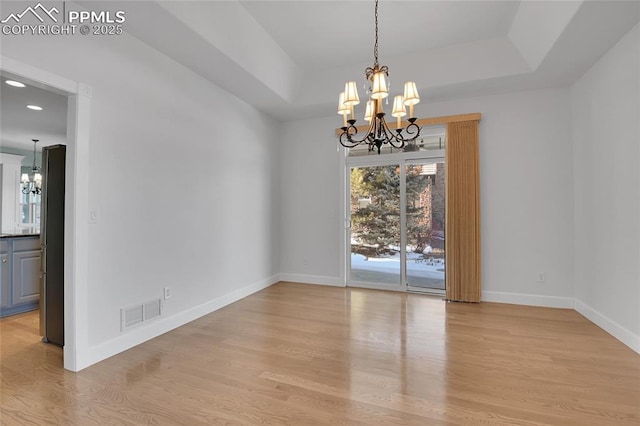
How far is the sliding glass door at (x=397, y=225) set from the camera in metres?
4.75

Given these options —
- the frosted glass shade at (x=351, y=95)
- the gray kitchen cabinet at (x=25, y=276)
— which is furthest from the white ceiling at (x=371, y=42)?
the gray kitchen cabinet at (x=25, y=276)

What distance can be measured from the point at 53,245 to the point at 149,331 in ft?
3.96

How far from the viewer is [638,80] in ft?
8.98

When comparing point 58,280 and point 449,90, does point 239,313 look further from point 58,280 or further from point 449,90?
point 449,90

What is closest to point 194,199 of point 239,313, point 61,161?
point 61,161

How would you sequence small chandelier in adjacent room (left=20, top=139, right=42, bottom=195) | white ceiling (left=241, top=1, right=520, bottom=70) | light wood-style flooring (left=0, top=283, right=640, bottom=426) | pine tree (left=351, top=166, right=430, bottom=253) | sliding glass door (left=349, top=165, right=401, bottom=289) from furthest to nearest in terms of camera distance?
small chandelier in adjacent room (left=20, top=139, right=42, bottom=195), sliding glass door (left=349, top=165, right=401, bottom=289), pine tree (left=351, top=166, right=430, bottom=253), white ceiling (left=241, top=1, right=520, bottom=70), light wood-style flooring (left=0, top=283, right=640, bottom=426)

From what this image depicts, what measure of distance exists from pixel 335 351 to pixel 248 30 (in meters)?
3.50

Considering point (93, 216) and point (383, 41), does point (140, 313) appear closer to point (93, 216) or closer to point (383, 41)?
point (93, 216)

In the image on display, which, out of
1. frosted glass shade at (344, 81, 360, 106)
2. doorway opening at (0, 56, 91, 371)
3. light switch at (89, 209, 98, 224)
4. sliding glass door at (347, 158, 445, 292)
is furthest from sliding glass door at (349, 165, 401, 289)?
doorway opening at (0, 56, 91, 371)

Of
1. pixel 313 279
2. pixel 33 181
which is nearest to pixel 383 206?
pixel 313 279

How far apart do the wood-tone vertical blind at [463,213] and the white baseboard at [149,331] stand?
3.15 metres

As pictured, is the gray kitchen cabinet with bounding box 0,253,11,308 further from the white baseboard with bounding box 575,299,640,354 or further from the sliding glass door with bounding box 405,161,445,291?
the white baseboard with bounding box 575,299,640,354

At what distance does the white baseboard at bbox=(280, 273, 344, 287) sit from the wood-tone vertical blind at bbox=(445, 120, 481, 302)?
5.80 ft

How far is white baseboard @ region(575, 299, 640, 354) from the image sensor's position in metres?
2.79
